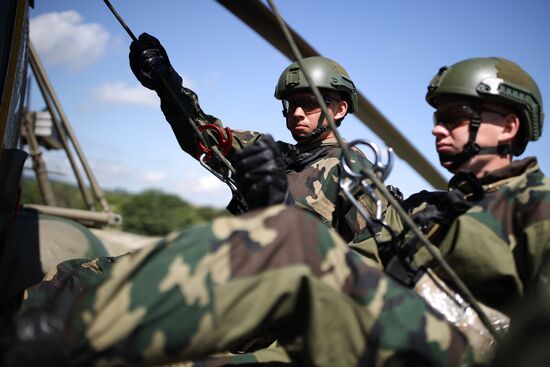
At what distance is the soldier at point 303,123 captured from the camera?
3258mm

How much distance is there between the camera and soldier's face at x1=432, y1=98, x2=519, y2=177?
232 cm

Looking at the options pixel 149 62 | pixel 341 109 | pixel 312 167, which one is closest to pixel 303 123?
pixel 312 167

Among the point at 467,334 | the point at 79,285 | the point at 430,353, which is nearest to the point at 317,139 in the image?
the point at 79,285

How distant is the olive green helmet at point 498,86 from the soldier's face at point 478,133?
0.17 feet

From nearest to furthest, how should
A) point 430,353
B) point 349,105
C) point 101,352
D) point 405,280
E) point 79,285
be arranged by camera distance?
point 101,352, point 430,353, point 405,280, point 79,285, point 349,105

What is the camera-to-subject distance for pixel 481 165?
2346 millimetres

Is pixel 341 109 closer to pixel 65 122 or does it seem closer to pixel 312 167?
pixel 312 167

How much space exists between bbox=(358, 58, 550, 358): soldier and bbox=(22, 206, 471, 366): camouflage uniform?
39cm

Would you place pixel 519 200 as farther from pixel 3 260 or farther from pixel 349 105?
pixel 3 260

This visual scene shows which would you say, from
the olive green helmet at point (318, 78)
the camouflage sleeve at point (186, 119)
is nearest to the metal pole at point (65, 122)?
the camouflage sleeve at point (186, 119)

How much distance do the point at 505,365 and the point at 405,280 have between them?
0.84 meters

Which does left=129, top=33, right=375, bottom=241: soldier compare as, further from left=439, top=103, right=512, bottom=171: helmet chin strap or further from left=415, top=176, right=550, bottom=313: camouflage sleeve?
left=415, top=176, right=550, bottom=313: camouflage sleeve

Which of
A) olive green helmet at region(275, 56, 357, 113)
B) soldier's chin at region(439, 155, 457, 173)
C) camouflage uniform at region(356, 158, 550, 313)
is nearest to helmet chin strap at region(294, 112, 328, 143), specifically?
olive green helmet at region(275, 56, 357, 113)

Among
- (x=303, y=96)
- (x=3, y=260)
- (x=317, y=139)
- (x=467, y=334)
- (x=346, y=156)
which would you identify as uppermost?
(x=3, y=260)
